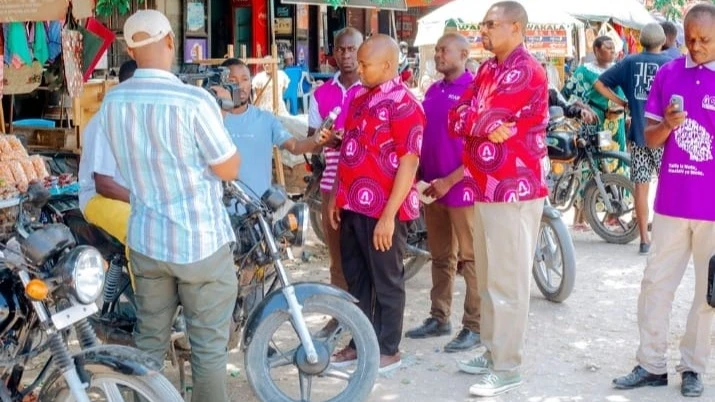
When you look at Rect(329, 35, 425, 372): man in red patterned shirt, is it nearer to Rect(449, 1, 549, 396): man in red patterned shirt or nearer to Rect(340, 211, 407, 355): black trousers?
Rect(340, 211, 407, 355): black trousers

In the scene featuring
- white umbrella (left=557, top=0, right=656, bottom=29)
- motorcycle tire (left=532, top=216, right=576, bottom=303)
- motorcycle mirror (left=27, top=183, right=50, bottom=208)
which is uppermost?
white umbrella (left=557, top=0, right=656, bottom=29)

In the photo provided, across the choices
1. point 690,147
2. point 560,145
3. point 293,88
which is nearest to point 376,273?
point 690,147

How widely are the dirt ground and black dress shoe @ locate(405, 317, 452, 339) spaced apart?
6cm

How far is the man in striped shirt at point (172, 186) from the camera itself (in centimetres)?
360

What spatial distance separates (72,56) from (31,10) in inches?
34.4

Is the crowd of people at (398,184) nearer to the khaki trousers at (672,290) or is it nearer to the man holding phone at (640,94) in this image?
the khaki trousers at (672,290)

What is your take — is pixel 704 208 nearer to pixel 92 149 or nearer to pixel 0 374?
pixel 92 149

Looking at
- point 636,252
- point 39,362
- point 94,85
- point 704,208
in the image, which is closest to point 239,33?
point 94,85

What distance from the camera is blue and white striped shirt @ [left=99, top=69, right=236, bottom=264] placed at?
11.8 feet

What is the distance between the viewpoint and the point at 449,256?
593 centimetres

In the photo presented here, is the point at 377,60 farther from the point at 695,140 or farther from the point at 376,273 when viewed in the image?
the point at 695,140

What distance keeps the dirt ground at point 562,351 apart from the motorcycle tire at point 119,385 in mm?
1653

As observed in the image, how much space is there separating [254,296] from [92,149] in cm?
101

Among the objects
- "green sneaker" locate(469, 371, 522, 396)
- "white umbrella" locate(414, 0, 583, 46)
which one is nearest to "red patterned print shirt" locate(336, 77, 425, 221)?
"green sneaker" locate(469, 371, 522, 396)
